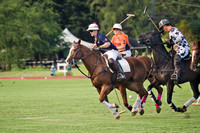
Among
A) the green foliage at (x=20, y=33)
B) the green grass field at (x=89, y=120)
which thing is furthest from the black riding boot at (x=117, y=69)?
the green foliage at (x=20, y=33)

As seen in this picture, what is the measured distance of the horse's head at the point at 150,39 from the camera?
36.8 feet

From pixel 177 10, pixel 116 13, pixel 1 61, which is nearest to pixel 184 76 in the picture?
pixel 1 61

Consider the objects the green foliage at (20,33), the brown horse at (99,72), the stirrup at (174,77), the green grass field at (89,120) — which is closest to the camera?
the green grass field at (89,120)

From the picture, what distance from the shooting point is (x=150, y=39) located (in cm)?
1129

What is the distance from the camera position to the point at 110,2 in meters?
59.7

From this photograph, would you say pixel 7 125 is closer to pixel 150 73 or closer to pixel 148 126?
pixel 148 126

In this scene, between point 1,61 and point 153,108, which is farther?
point 1,61

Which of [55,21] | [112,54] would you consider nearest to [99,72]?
[112,54]

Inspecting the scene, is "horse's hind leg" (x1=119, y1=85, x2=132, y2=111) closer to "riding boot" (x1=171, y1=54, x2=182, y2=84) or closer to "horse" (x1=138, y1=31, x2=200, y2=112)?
"horse" (x1=138, y1=31, x2=200, y2=112)

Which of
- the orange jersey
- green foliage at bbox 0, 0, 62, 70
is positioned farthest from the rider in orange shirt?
green foliage at bbox 0, 0, 62, 70

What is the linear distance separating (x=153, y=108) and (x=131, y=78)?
1625 millimetres

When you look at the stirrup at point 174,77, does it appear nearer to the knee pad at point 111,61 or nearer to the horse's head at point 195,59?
the horse's head at point 195,59

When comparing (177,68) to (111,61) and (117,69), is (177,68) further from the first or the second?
(111,61)

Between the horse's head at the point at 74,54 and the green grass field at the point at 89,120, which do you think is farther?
the horse's head at the point at 74,54
